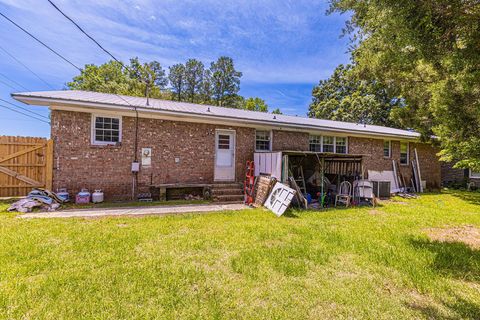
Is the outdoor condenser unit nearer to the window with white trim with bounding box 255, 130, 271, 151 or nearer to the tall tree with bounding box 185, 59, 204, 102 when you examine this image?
the window with white trim with bounding box 255, 130, 271, 151

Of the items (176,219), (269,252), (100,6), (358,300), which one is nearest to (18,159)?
(100,6)

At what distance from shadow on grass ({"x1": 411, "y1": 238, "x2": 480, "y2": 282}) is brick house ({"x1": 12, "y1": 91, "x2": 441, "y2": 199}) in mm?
4620

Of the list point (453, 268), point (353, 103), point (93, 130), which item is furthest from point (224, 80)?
point (453, 268)

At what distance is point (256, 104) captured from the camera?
126 feet

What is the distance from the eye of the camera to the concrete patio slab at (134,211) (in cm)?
626

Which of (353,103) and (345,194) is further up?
(353,103)

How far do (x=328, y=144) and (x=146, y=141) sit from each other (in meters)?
9.47

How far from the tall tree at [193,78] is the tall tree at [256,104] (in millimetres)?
8104

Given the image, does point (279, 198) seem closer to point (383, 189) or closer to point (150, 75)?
point (383, 189)

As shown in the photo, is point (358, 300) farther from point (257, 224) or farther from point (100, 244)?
point (100, 244)

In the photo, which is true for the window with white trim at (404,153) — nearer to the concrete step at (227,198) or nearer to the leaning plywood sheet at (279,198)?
the leaning plywood sheet at (279,198)

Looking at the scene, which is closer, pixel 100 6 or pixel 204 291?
pixel 204 291

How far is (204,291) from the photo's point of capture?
288cm

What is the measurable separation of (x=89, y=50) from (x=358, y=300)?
33.2 feet
